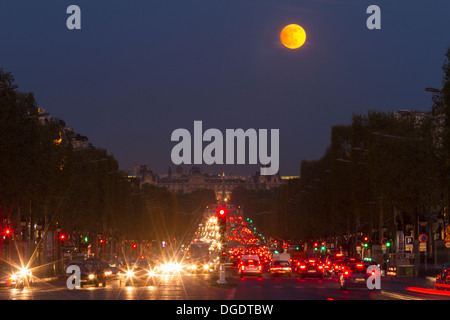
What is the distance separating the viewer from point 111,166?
138m

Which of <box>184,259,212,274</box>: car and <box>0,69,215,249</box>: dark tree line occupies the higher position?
Result: <box>0,69,215,249</box>: dark tree line

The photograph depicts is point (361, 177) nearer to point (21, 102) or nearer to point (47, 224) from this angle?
point (47, 224)

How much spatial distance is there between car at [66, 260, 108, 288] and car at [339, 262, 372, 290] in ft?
55.3

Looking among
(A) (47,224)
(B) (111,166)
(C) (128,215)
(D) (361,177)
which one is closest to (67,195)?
(A) (47,224)

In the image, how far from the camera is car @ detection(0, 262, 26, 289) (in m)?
56.0

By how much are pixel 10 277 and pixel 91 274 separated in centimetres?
698

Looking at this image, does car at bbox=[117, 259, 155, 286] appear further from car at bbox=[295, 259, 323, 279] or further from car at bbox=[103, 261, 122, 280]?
car at bbox=[295, 259, 323, 279]

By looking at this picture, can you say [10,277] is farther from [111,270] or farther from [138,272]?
[111,270]

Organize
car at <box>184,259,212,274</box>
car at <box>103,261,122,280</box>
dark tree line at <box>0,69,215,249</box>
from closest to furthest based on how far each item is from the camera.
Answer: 1. dark tree line at <box>0,69,215,249</box>
2. car at <box>103,261,122,280</box>
3. car at <box>184,259,212,274</box>

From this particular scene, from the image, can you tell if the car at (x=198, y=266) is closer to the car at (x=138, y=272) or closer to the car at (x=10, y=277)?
the car at (x=138, y=272)

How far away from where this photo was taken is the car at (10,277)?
184 ft

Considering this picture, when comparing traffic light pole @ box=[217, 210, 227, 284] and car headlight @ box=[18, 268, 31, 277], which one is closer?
traffic light pole @ box=[217, 210, 227, 284]

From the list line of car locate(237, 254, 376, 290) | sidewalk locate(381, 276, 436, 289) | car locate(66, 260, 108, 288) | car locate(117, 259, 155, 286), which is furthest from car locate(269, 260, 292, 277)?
car locate(66, 260, 108, 288)

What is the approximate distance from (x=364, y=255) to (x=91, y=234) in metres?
38.7
